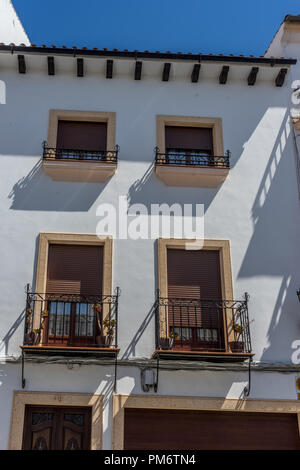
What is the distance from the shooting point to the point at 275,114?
10.6 metres

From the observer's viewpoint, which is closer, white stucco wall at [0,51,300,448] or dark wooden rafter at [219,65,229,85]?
white stucco wall at [0,51,300,448]

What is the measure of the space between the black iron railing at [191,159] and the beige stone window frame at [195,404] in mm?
4061

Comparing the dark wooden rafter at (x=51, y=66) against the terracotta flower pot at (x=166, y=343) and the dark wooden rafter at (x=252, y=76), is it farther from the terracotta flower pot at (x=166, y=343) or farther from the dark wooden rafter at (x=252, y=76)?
the terracotta flower pot at (x=166, y=343)

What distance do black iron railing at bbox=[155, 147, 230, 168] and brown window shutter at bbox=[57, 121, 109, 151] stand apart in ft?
3.67

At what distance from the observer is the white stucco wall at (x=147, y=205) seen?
850 centimetres

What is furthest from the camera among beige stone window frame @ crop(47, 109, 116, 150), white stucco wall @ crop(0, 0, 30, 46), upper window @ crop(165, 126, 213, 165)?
white stucco wall @ crop(0, 0, 30, 46)

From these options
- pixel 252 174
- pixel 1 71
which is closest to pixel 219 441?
pixel 252 174

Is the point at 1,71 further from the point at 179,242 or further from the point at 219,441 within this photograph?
the point at 219,441

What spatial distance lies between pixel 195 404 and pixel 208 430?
45 centimetres

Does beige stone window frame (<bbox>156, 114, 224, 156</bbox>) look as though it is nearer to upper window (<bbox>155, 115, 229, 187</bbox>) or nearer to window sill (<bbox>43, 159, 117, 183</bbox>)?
upper window (<bbox>155, 115, 229, 187</bbox>)

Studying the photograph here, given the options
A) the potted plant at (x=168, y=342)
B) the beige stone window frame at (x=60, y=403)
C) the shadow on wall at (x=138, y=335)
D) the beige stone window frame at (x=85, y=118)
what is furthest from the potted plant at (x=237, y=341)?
the beige stone window frame at (x=85, y=118)

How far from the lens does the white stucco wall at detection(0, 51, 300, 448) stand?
850 centimetres

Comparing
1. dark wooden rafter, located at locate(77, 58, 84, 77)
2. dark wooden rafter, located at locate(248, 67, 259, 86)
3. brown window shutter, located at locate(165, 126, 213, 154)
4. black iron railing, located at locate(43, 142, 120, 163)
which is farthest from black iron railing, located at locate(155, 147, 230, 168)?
dark wooden rafter, located at locate(77, 58, 84, 77)

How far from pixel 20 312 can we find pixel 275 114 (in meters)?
6.03
